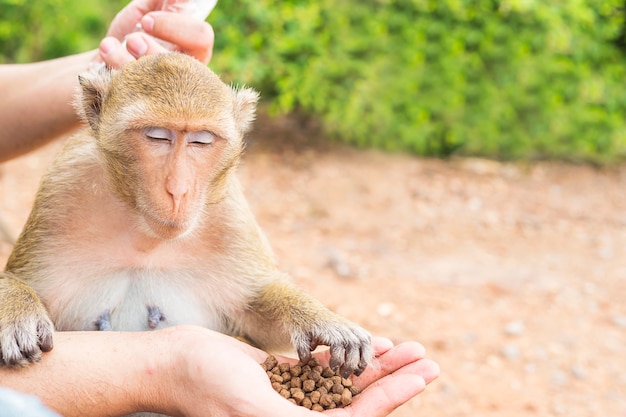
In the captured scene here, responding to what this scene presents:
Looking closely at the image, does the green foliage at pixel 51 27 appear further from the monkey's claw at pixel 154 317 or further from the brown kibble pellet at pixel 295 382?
the brown kibble pellet at pixel 295 382

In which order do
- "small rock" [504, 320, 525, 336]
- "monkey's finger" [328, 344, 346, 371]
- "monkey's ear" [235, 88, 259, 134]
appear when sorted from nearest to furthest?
"monkey's finger" [328, 344, 346, 371] → "monkey's ear" [235, 88, 259, 134] → "small rock" [504, 320, 525, 336]

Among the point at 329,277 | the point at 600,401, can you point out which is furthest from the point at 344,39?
the point at 600,401

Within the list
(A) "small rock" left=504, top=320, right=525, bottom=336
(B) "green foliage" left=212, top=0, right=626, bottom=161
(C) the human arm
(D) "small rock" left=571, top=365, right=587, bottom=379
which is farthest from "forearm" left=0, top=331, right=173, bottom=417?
(B) "green foliage" left=212, top=0, right=626, bottom=161

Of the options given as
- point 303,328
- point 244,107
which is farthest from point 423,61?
point 303,328

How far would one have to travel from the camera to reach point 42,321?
253 cm

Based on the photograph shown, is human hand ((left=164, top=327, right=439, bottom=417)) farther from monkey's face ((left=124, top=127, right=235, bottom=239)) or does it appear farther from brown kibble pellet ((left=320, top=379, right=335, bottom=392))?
monkey's face ((left=124, top=127, right=235, bottom=239))

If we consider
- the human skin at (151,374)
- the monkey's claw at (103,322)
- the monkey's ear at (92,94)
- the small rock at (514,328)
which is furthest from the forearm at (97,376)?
the small rock at (514,328)

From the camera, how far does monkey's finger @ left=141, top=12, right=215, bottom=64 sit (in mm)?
2832

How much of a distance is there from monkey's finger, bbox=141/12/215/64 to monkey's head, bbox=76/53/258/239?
24 centimetres

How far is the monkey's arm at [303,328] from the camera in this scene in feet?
8.77

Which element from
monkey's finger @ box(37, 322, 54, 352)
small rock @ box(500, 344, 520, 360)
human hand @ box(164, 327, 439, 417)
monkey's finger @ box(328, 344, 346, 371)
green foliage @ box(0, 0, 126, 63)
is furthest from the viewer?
green foliage @ box(0, 0, 126, 63)

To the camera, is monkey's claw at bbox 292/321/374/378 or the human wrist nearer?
the human wrist

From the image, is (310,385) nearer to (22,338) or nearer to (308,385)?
(308,385)

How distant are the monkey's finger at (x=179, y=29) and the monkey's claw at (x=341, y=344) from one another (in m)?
1.09
